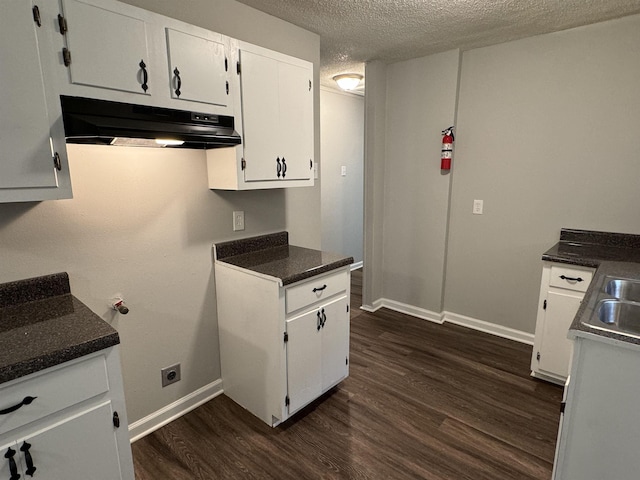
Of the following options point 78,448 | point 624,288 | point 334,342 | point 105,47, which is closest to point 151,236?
point 105,47

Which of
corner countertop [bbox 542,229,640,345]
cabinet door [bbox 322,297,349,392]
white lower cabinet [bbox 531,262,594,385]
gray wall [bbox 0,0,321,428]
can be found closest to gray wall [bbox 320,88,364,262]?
gray wall [bbox 0,0,321,428]

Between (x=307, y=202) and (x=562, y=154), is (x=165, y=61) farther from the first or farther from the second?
(x=562, y=154)

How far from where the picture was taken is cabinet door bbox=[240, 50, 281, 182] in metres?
1.94

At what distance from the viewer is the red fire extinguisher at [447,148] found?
10.3 feet

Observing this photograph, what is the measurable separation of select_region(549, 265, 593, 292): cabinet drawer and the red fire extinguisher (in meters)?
1.26

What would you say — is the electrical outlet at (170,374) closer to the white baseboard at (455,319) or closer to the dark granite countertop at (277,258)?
the dark granite countertop at (277,258)

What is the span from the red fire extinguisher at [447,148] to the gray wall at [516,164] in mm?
A: 114

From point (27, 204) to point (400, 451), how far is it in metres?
2.13

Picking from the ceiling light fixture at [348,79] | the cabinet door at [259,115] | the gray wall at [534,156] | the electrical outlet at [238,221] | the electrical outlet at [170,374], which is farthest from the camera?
the ceiling light fixture at [348,79]

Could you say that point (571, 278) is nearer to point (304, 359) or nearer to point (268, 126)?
point (304, 359)

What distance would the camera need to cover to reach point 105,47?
1.42 meters

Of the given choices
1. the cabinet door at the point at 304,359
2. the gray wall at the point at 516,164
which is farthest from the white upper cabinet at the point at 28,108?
the gray wall at the point at 516,164

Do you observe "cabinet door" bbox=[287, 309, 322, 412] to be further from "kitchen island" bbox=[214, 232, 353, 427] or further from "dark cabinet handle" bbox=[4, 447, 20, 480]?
"dark cabinet handle" bbox=[4, 447, 20, 480]

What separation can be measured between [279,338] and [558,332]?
1854mm
